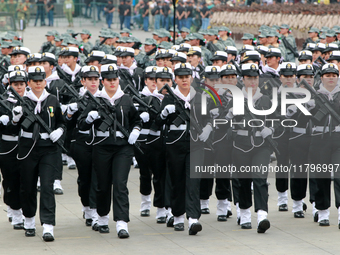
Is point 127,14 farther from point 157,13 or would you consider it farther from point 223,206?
point 223,206

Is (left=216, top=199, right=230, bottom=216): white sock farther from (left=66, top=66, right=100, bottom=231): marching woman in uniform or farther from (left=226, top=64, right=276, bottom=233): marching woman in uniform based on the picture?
(left=66, top=66, right=100, bottom=231): marching woman in uniform

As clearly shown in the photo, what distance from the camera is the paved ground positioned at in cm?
832

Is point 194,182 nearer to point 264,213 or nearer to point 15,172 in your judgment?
point 264,213

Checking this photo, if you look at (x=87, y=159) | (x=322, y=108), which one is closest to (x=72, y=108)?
(x=87, y=159)

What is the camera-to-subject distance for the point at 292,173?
10.2 metres

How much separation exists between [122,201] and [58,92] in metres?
3.19

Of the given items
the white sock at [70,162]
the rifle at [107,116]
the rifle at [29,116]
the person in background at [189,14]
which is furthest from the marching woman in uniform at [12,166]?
the person in background at [189,14]

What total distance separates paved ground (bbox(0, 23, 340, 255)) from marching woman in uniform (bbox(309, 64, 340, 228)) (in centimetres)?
34

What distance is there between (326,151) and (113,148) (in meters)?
2.90

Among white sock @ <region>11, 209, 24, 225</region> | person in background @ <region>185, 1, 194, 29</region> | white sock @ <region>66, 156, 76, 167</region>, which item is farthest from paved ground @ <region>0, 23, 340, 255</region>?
person in background @ <region>185, 1, 194, 29</region>

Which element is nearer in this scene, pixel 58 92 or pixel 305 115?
pixel 305 115

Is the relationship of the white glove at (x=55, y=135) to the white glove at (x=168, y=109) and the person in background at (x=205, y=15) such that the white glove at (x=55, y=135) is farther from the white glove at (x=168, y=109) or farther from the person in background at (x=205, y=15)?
the person in background at (x=205, y=15)

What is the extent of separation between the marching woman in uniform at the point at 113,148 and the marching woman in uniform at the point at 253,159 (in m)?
1.40

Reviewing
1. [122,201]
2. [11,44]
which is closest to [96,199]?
[122,201]
